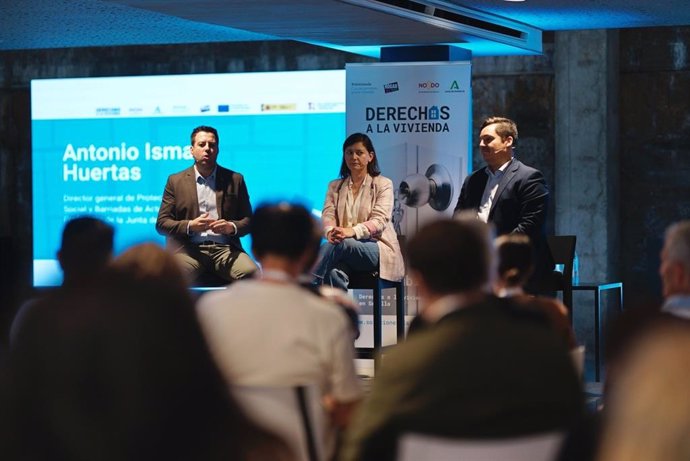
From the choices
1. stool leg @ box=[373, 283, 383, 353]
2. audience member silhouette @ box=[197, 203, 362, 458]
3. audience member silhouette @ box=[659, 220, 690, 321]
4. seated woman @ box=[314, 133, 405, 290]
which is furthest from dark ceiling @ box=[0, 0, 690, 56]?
audience member silhouette @ box=[197, 203, 362, 458]

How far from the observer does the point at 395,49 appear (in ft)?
29.5

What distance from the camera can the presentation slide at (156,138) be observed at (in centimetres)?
1173

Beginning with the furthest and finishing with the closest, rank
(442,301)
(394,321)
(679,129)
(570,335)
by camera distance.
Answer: (679,129)
(394,321)
(570,335)
(442,301)

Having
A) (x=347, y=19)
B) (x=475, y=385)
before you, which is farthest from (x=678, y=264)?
(x=347, y=19)

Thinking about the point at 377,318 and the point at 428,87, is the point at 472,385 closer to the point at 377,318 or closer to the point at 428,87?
the point at 377,318

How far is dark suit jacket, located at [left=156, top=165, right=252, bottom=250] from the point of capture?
7293 mm

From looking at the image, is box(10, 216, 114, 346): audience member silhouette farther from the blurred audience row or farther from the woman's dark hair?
the woman's dark hair

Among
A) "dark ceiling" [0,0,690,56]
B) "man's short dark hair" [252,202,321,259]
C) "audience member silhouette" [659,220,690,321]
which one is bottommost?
"audience member silhouette" [659,220,690,321]

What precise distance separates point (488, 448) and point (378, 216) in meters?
5.28

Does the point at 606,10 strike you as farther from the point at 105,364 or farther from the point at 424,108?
the point at 105,364

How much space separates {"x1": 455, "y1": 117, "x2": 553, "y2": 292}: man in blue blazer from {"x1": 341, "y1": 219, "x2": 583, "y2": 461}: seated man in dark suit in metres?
4.33

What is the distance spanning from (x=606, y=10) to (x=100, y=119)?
5857mm

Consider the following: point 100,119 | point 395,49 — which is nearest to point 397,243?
point 395,49

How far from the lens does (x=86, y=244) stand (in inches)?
123
